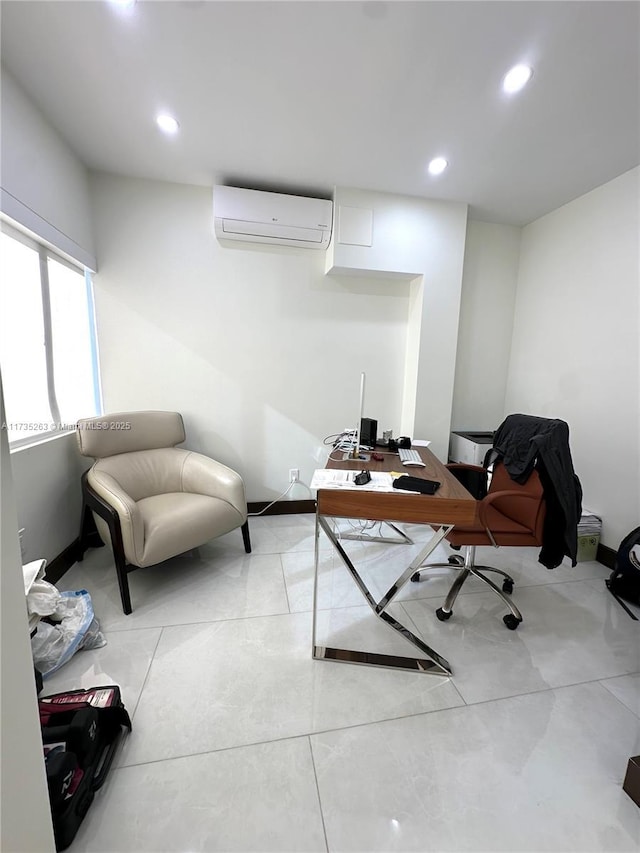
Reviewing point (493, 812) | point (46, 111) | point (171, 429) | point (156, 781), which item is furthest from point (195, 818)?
point (46, 111)

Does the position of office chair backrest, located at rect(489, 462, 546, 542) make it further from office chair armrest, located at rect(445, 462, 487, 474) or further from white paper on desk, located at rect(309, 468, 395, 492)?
white paper on desk, located at rect(309, 468, 395, 492)

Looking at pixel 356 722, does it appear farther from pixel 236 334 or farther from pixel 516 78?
pixel 516 78

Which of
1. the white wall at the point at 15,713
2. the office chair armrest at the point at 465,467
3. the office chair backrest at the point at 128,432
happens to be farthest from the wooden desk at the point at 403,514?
the office chair backrest at the point at 128,432

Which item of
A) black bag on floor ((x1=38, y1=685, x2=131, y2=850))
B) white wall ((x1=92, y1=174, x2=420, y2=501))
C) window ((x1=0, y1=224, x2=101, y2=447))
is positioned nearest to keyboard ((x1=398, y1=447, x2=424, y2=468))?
white wall ((x1=92, y1=174, x2=420, y2=501))

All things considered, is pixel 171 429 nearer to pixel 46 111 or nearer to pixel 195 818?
pixel 46 111

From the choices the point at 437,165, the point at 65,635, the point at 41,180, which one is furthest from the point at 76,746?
the point at 437,165

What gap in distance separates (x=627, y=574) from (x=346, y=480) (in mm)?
1969

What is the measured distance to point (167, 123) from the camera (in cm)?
191

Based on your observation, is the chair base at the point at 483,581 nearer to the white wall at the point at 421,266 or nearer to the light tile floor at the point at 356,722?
the light tile floor at the point at 356,722

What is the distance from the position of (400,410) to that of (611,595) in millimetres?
1973

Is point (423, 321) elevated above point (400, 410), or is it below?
above

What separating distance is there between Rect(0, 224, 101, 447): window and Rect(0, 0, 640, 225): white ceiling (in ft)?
2.72

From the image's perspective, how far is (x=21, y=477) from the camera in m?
1.79

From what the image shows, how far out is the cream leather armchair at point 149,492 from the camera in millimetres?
1830
